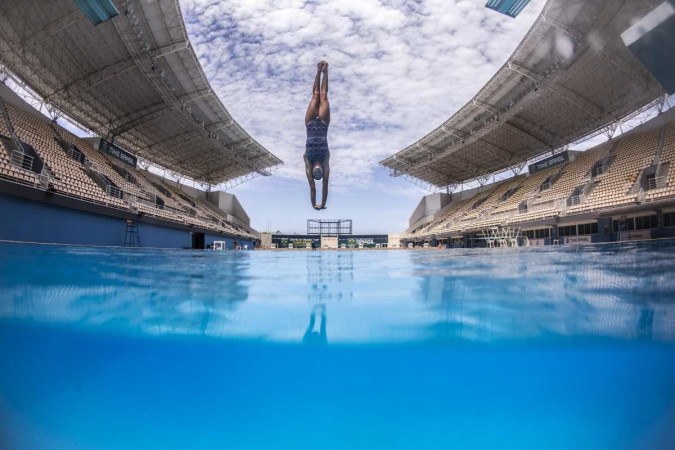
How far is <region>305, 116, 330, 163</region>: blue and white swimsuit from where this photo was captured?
1505 centimetres

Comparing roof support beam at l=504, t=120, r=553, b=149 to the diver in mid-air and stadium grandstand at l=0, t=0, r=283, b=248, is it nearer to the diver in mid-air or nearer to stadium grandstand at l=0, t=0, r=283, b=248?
the diver in mid-air

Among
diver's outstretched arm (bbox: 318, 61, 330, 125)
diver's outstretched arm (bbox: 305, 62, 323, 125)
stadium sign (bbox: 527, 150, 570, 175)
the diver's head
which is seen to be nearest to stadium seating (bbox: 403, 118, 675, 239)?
stadium sign (bbox: 527, 150, 570, 175)

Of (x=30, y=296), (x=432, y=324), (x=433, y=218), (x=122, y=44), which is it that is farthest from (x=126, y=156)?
(x=433, y=218)

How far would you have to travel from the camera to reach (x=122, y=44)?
17.2 m

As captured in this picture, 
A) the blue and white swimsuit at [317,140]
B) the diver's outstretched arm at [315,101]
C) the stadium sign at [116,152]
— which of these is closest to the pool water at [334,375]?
the diver's outstretched arm at [315,101]

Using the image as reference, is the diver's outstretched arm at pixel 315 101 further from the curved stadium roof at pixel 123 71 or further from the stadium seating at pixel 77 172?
the stadium seating at pixel 77 172

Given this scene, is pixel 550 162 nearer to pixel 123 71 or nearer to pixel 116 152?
pixel 123 71

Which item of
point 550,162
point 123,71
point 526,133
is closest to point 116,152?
point 123,71

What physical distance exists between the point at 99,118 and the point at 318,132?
61.1 feet

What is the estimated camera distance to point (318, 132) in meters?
15.1

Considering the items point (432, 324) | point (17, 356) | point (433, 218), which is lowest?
point (17, 356)

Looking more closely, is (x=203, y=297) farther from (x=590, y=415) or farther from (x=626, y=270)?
(x=626, y=270)

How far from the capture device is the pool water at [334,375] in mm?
1801

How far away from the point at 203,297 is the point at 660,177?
22850 millimetres
